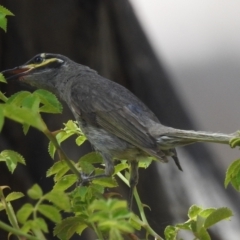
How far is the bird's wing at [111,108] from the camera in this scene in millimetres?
1693

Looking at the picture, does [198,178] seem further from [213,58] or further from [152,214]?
[213,58]

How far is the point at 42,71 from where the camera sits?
191 cm

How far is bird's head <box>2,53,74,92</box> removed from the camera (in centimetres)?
183

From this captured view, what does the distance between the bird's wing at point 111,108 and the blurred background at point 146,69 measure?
3.86ft

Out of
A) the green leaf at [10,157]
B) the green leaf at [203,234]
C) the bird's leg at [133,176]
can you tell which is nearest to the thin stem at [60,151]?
the green leaf at [10,157]

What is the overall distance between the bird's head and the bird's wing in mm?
120

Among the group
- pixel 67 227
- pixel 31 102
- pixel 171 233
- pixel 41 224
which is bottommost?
pixel 171 233

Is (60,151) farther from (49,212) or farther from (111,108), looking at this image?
(111,108)

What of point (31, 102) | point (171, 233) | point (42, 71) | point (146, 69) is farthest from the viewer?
point (146, 69)

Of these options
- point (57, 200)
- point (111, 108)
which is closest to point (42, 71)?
point (111, 108)

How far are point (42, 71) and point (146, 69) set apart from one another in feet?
4.02

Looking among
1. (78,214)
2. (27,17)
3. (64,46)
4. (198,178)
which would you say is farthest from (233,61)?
(78,214)

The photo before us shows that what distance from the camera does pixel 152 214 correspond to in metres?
2.93

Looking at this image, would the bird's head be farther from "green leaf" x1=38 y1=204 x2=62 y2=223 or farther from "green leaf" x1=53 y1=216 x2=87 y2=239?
"green leaf" x1=38 y1=204 x2=62 y2=223
